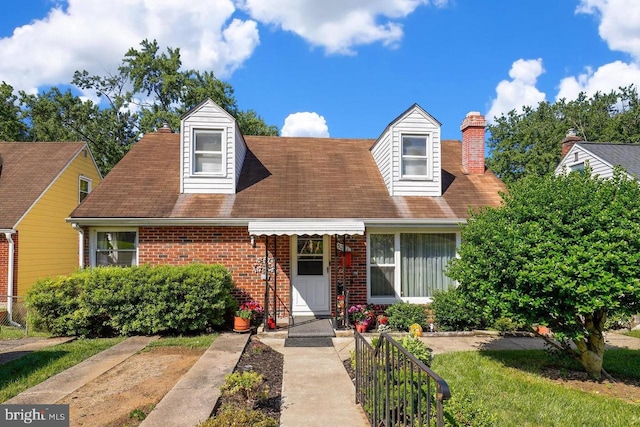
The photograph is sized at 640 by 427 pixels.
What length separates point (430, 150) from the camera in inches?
445

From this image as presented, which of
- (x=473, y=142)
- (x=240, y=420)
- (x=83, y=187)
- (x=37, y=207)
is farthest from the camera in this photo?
(x=83, y=187)

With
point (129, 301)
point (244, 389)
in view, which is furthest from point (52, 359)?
point (244, 389)

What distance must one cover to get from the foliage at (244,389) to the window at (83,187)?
1501 cm

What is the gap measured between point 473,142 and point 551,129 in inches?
1177

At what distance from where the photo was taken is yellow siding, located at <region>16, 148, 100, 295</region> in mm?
12703

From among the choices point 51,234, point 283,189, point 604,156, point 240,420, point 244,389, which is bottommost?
point 244,389

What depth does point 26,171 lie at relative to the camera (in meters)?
14.7

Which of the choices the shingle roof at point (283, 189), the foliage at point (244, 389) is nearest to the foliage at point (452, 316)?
the shingle roof at point (283, 189)

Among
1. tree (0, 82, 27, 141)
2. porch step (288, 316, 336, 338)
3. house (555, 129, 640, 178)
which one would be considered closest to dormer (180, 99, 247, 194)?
porch step (288, 316, 336, 338)

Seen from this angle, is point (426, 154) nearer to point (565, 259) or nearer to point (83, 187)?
point (565, 259)

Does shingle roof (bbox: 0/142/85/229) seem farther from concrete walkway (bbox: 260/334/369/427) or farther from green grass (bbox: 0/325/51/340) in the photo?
concrete walkway (bbox: 260/334/369/427)

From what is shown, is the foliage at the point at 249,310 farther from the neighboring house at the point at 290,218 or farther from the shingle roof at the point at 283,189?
the shingle roof at the point at 283,189

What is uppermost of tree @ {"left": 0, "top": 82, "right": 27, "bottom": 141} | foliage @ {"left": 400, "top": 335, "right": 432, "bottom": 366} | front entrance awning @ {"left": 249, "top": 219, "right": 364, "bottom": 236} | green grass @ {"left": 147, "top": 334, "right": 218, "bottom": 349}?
tree @ {"left": 0, "top": 82, "right": 27, "bottom": 141}

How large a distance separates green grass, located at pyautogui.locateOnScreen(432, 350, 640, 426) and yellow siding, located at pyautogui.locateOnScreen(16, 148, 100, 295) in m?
11.6
